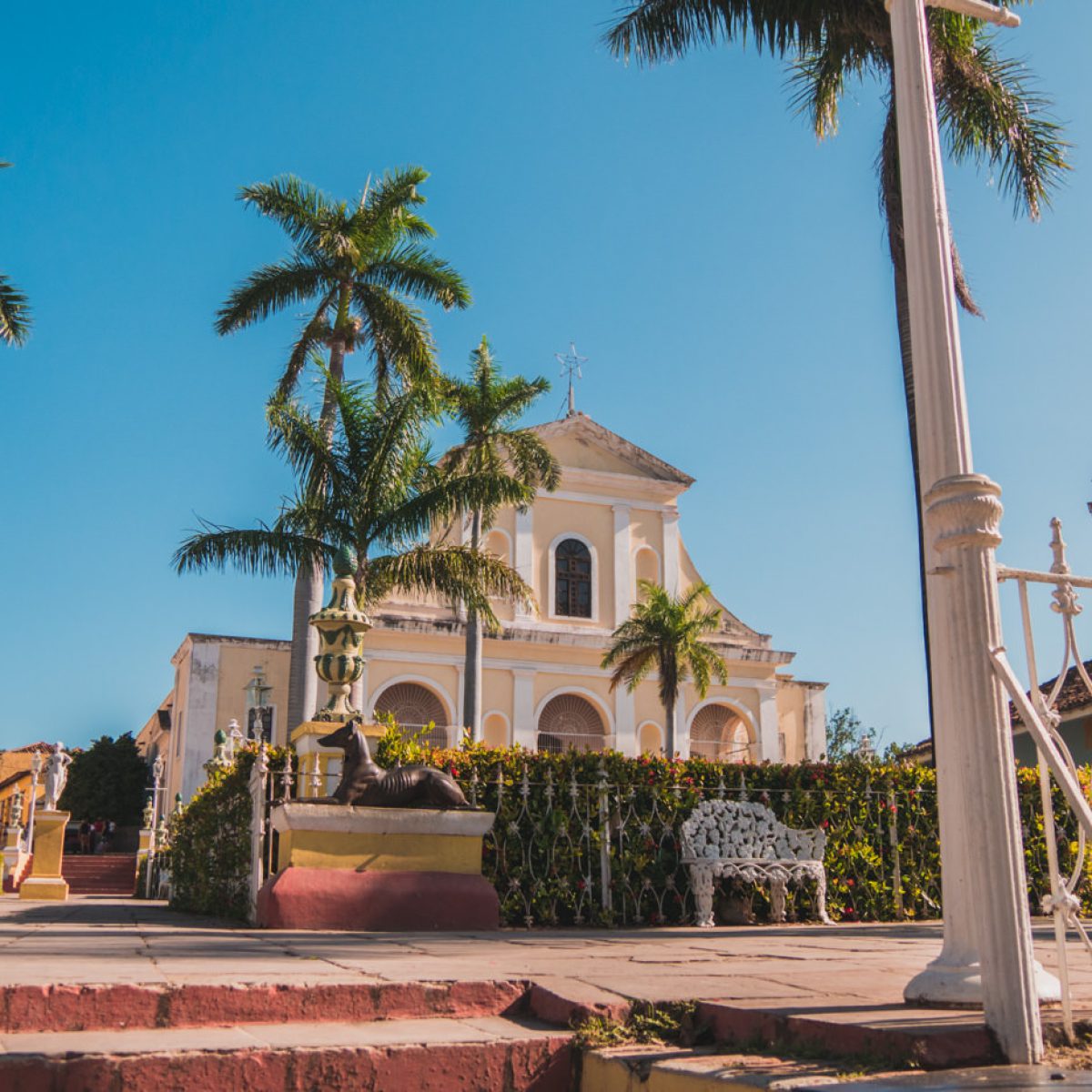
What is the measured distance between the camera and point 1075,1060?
9.02ft

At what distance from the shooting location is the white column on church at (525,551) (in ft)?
97.3

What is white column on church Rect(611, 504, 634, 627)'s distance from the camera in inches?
1206

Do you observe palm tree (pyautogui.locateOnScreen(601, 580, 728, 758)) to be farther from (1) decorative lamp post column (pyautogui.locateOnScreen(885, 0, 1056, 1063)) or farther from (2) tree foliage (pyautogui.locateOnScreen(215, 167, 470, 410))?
(1) decorative lamp post column (pyautogui.locateOnScreen(885, 0, 1056, 1063))

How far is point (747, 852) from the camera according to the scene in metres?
9.88

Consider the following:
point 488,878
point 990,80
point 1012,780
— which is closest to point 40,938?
point 488,878

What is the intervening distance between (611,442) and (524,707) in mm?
7991

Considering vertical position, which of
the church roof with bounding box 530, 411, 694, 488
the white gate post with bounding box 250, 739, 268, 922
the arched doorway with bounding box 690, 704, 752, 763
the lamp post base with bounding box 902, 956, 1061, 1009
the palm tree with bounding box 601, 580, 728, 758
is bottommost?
the lamp post base with bounding box 902, 956, 1061, 1009

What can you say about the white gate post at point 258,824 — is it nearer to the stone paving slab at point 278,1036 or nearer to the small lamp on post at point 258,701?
the stone paving slab at point 278,1036

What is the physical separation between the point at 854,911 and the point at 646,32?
32.4 ft

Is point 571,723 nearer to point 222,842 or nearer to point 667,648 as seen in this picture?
point 667,648

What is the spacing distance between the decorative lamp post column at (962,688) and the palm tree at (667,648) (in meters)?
22.9

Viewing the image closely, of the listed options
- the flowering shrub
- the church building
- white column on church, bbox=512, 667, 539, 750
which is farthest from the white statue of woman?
white column on church, bbox=512, 667, 539, 750

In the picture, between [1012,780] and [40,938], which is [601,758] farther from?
[1012,780]

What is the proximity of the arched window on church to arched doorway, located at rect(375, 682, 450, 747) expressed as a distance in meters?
4.22
